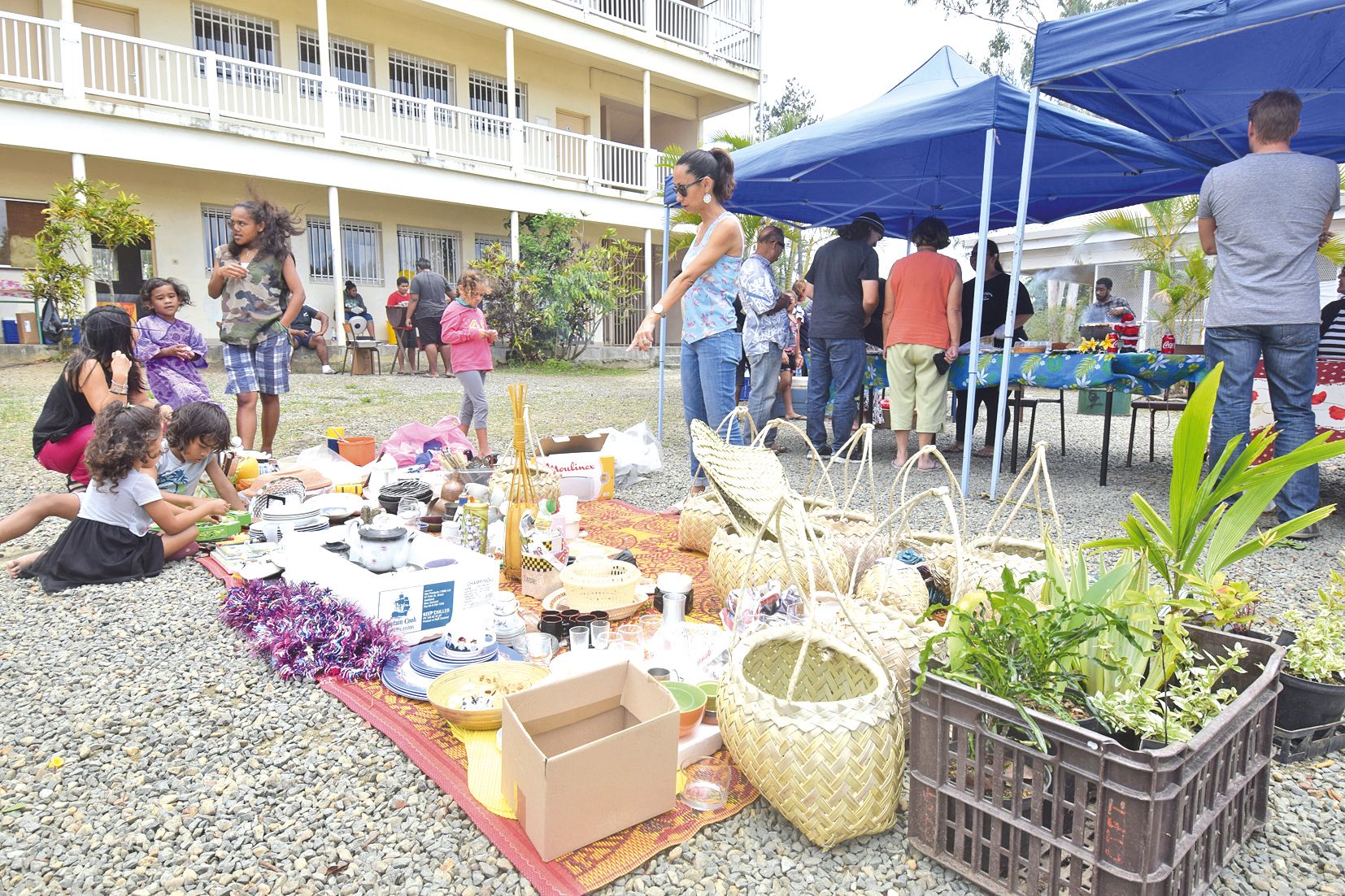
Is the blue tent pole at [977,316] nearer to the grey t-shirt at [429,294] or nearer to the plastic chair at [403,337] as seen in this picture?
the grey t-shirt at [429,294]

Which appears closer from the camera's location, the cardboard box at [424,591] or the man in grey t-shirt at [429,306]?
the cardboard box at [424,591]

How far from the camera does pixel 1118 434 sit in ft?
27.4

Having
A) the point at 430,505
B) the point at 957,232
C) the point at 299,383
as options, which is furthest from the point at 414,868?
the point at 299,383

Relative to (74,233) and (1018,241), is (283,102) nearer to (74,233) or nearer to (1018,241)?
(74,233)

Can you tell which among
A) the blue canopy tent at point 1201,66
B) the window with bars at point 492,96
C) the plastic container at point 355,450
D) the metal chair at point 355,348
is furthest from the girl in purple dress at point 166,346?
the window with bars at point 492,96

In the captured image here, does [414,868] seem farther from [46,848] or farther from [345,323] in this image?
[345,323]

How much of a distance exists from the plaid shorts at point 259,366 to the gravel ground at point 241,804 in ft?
Answer: 7.41

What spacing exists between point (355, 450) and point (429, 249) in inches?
443

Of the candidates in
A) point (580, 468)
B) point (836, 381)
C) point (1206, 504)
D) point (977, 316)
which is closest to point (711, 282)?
point (580, 468)

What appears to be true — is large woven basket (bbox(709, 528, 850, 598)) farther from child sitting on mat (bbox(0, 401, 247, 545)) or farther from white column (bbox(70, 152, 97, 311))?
white column (bbox(70, 152, 97, 311))

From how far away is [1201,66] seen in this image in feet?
15.6

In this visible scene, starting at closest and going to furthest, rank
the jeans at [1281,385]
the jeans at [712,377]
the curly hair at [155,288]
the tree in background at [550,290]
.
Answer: the jeans at [1281,385] → the jeans at [712,377] → the curly hair at [155,288] → the tree in background at [550,290]

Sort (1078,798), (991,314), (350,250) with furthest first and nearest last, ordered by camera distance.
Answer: (350,250)
(991,314)
(1078,798)

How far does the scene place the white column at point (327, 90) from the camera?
487 inches
